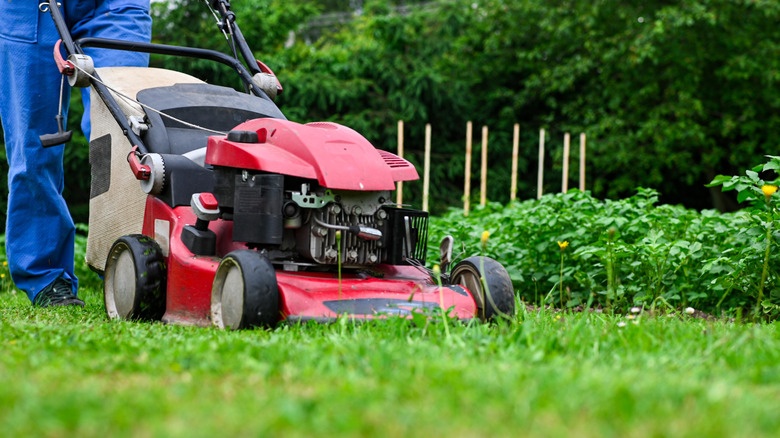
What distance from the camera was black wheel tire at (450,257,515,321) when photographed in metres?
2.97

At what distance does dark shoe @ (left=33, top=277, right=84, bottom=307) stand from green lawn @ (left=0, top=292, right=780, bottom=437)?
5.41 ft

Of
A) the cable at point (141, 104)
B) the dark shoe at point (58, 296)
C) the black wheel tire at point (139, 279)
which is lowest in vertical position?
the dark shoe at point (58, 296)

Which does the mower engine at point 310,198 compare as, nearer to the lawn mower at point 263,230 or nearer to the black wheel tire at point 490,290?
the lawn mower at point 263,230

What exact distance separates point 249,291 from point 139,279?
2.35ft

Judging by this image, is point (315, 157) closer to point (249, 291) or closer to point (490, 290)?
point (249, 291)

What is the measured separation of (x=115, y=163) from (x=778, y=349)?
2835 millimetres

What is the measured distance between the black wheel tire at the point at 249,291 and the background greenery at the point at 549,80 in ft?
30.9

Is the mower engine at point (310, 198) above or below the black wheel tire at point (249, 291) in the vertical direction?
above

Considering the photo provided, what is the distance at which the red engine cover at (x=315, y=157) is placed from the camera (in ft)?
9.53

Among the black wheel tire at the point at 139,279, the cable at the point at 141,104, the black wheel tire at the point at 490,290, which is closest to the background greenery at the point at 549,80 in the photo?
the cable at the point at 141,104

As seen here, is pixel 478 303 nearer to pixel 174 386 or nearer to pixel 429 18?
pixel 174 386

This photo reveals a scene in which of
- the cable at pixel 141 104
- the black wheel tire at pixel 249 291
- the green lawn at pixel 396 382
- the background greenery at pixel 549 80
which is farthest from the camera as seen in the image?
the background greenery at pixel 549 80

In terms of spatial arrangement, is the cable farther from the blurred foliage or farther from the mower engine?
the blurred foliage

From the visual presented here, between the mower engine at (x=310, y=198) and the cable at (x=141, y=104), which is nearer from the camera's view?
the mower engine at (x=310, y=198)
